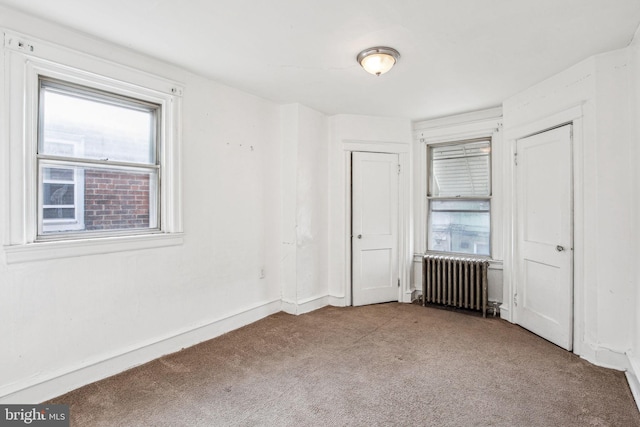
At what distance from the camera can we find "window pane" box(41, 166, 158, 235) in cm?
238

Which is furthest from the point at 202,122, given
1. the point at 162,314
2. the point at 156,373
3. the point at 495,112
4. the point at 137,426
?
the point at 495,112

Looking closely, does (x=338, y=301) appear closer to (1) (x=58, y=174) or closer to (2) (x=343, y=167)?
(2) (x=343, y=167)

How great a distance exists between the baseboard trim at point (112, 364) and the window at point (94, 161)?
0.98 m

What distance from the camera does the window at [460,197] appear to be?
4.36m

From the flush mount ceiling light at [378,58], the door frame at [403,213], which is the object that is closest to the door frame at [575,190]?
the door frame at [403,213]

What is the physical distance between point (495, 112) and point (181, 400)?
176 inches

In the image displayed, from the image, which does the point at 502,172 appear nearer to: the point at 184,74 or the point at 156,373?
the point at 184,74

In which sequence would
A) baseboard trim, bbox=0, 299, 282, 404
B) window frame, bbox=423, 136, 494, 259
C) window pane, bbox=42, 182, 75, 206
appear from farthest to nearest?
1. window frame, bbox=423, 136, 494, 259
2. window pane, bbox=42, 182, 75, 206
3. baseboard trim, bbox=0, 299, 282, 404

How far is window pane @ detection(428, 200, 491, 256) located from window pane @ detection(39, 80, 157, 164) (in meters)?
3.69

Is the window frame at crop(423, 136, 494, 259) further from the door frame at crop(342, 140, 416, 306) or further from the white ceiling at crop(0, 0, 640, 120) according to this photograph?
the white ceiling at crop(0, 0, 640, 120)

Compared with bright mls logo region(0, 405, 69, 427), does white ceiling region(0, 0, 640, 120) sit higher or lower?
higher

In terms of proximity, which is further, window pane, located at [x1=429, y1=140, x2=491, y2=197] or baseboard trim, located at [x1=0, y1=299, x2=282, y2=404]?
window pane, located at [x1=429, y1=140, x2=491, y2=197]

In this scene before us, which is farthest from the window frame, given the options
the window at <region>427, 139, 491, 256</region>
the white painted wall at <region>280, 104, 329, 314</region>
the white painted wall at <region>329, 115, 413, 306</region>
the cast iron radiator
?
the white painted wall at <region>280, 104, 329, 314</region>

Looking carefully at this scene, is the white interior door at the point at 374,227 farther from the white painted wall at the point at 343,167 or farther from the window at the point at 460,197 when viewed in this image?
the window at the point at 460,197
